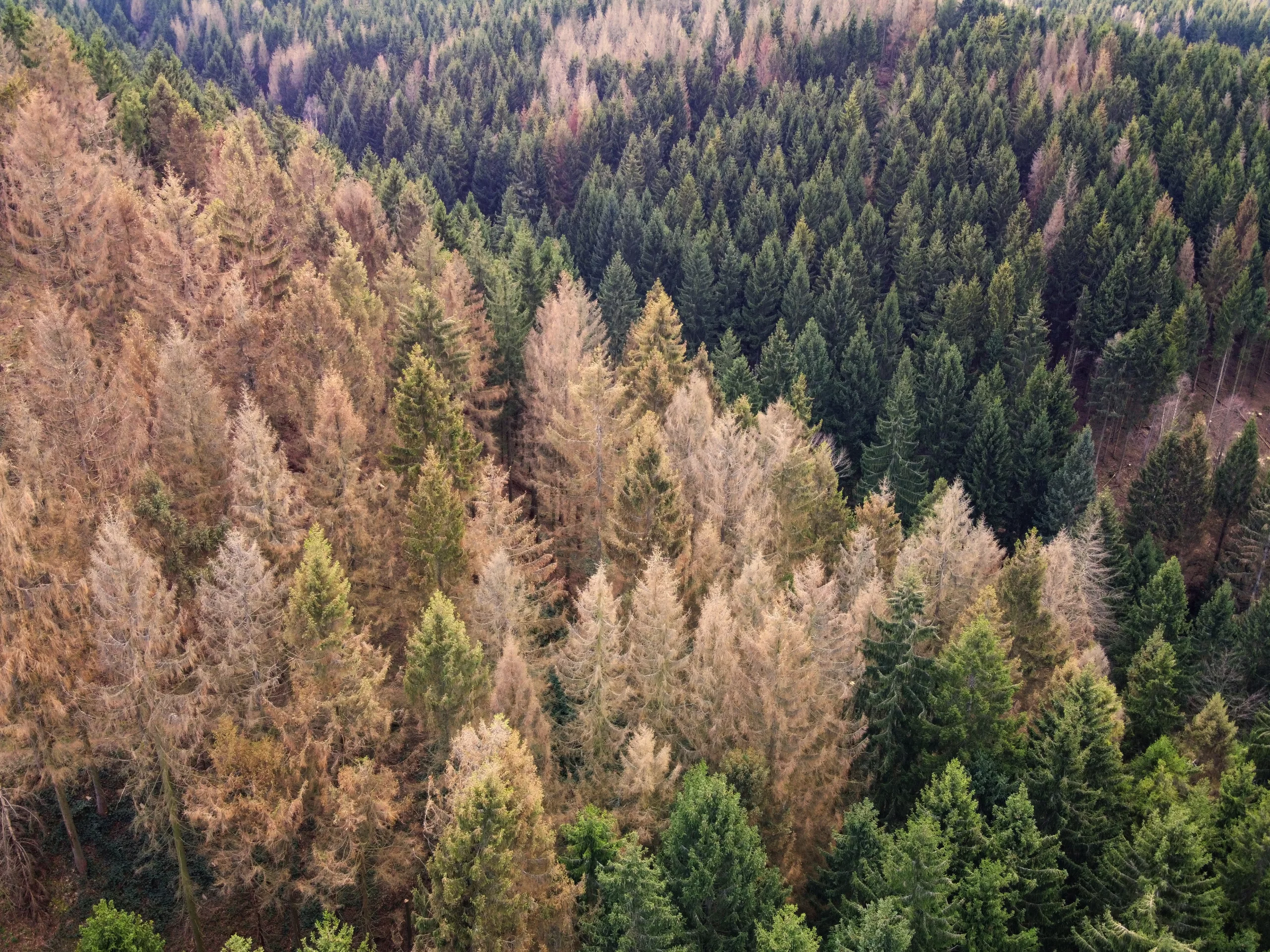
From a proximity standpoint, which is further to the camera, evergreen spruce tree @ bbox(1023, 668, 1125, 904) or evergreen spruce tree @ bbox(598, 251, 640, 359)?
evergreen spruce tree @ bbox(598, 251, 640, 359)

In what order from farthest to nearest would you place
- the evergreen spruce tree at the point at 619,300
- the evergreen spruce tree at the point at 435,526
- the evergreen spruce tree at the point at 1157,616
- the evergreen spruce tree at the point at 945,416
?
the evergreen spruce tree at the point at 619,300 → the evergreen spruce tree at the point at 945,416 → the evergreen spruce tree at the point at 1157,616 → the evergreen spruce tree at the point at 435,526

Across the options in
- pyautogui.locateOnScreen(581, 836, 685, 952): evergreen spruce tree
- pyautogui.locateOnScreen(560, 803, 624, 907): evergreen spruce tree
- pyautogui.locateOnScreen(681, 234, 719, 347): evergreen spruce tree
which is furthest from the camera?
pyautogui.locateOnScreen(681, 234, 719, 347): evergreen spruce tree

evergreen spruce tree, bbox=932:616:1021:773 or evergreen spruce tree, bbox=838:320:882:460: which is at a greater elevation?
evergreen spruce tree, bbox=932:616:1021:773

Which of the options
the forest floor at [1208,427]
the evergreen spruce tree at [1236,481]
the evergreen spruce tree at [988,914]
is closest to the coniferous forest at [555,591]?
the evergreen spruce tree at [988,914]

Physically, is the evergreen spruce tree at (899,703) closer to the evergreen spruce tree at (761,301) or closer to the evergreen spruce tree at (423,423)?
the evergreen spruce tree at (423,423)

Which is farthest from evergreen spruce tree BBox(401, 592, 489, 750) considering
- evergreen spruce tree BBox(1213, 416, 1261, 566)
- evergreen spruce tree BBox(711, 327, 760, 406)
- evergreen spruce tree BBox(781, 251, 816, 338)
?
evergreen spruce tree BBox(781, 251, 816, 338)

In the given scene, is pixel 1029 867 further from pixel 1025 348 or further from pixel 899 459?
pixel 1025 348

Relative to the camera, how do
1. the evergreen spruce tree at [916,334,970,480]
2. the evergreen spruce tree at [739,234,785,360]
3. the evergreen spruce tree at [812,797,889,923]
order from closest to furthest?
the evergreen spruce tree at [812,797,889,923] < the evergreen spruce tree at [916,334,970,480] < the evergreen spruce tree at [739,234,785,360]

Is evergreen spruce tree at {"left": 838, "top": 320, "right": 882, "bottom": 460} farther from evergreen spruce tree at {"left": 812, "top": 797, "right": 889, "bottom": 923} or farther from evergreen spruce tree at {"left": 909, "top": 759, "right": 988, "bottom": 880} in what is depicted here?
evergreen spruce tree at {"left": 812, "top": 797, "right": 889, "bottom": 923}
